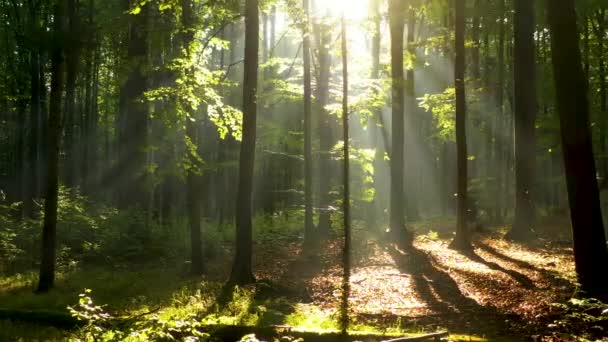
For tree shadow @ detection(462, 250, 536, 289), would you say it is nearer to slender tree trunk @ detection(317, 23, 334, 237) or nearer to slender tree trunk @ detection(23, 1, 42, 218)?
slender tree trunk @ detection(317, 23, 334, 237)

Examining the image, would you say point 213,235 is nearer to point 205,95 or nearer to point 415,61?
point 205,95

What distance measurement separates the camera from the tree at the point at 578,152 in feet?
27.7

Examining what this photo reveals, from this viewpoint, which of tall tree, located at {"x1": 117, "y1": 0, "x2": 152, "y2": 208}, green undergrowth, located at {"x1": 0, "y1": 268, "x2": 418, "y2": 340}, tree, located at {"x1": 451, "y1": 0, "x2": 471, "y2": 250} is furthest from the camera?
tall tree, located at {"x1": 117, "y1": 0, "x2": 152, "y2": 208}

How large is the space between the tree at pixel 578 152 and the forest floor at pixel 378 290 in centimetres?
89

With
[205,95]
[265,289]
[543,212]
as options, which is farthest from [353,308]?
[543,212]

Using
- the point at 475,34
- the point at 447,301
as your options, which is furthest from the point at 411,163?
the point at 447,301

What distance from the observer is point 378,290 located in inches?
462

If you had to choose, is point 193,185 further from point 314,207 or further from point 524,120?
point 524,120

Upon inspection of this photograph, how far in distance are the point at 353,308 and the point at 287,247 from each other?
8.63m

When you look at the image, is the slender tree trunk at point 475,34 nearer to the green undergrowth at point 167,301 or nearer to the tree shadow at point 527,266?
the tree shadow at point 527,266

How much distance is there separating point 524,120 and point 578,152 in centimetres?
943

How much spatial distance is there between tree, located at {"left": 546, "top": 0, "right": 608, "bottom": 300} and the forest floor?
89 centimetres

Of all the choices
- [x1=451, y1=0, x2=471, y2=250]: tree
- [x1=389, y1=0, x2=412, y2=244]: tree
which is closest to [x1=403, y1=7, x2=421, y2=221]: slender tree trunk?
[x1=389, y1=0, x2=412, y2=244]: tree

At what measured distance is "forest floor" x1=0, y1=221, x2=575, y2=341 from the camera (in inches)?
338
